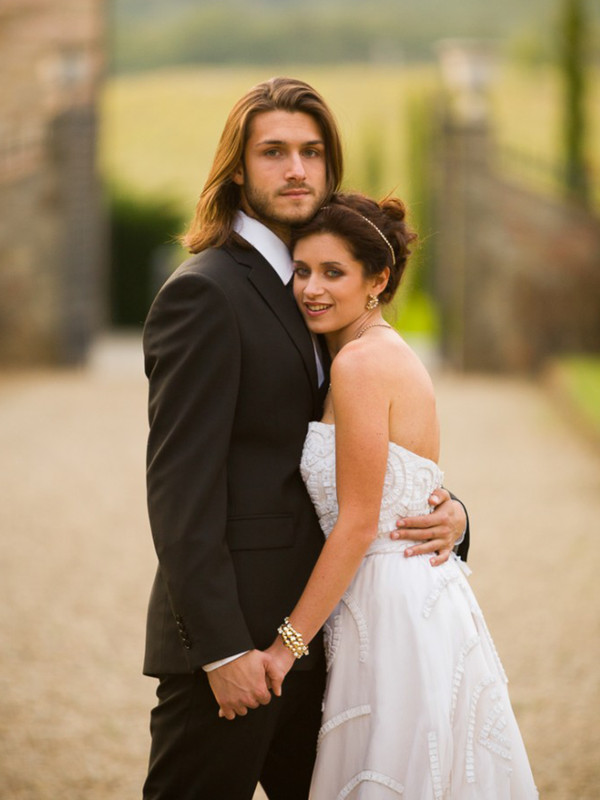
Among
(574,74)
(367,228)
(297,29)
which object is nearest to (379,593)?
(367,228)

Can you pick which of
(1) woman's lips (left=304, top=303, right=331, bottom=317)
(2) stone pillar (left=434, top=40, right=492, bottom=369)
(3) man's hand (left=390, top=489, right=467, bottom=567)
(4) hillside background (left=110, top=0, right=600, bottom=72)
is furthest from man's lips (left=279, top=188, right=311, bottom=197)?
(4) hillside background (left=110, top=0, right=600, bottom=72)

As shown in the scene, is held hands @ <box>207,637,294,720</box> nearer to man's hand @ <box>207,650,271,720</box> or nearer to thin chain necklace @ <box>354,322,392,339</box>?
man's hand @ <box>207,650,271,720</box>

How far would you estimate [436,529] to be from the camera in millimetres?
2688

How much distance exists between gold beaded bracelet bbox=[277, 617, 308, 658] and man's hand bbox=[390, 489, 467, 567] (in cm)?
33

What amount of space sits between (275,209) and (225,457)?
63 cm

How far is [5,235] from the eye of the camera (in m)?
15.7

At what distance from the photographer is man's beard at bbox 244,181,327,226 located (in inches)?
105

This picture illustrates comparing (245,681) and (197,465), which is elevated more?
(197,465)

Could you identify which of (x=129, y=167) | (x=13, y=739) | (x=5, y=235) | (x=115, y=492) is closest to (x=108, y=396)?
(x=5, y=235)

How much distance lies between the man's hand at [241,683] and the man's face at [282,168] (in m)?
1.03

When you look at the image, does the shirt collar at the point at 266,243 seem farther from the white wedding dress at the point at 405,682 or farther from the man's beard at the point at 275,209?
the white wedding dress at the point at 405,682

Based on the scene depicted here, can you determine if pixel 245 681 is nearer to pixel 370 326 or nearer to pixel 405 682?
pixel 405 682

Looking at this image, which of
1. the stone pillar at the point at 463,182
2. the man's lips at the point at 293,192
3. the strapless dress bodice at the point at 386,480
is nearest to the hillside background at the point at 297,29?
the stone pillar at the point at 463,182

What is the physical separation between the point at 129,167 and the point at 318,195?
54.7 m
